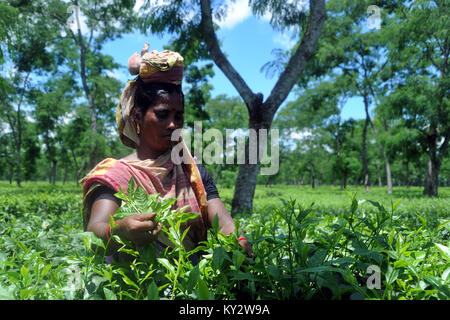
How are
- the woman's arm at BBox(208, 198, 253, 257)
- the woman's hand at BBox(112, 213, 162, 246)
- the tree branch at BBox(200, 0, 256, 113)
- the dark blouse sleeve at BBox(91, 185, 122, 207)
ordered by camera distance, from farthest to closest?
the tree branch at BBox(200, 0, 256, 113)
the woman's arm at BBox(208, 198, 253, 257)
the dark blouse sleeve at BBox(91, 185, 122, 207)
the woman's hand at BBox(112, 213, 162, 246)

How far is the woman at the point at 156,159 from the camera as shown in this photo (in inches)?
53.4

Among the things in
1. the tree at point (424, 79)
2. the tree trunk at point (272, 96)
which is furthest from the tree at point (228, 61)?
the tree at point (424, 79)

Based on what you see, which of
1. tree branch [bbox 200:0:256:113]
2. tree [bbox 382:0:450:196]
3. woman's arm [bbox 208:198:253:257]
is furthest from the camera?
tree [bbox 382:0:450:196]

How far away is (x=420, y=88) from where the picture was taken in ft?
44.3

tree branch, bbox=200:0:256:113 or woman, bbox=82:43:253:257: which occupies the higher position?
tree branch, bbox=200:0:256:113

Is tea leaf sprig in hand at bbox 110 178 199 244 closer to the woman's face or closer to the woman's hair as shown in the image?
the woman's face

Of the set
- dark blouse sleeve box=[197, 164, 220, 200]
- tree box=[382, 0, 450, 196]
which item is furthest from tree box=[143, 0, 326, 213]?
tree box=[382, 0, 450, 196]

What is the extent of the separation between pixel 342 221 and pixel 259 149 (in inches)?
160

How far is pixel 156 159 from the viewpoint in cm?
155

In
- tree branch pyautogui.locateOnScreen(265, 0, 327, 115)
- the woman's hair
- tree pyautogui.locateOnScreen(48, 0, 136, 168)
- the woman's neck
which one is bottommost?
the woman's neck

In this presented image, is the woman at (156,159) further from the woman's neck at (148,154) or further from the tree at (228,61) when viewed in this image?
the tree at (228,61)

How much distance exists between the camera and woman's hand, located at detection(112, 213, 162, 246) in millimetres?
872

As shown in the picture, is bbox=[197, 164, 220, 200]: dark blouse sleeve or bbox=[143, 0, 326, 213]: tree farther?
bbox=[143, 0, 326, 213]: tree
